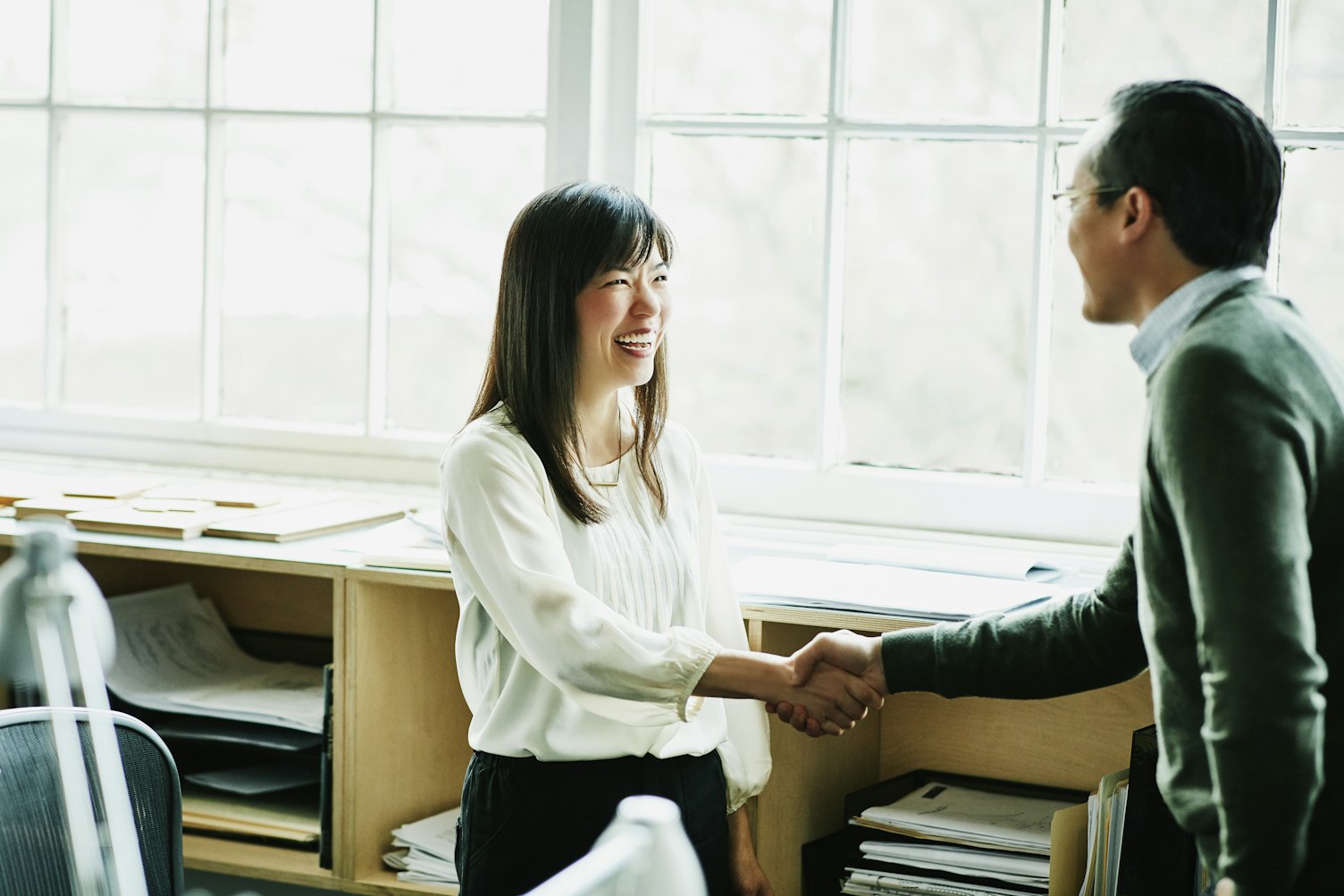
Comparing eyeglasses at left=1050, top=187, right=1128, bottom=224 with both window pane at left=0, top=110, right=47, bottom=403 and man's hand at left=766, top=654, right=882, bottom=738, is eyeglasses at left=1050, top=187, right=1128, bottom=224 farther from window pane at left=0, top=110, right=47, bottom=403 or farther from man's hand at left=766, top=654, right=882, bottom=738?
window pane at left=0, top=110, right=47, bottom=403

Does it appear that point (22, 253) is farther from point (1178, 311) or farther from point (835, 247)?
point (1178, 311)

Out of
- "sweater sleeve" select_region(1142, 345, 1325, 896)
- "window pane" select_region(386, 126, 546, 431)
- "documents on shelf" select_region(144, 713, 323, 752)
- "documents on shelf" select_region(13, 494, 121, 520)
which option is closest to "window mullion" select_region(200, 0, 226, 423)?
"window pane" select_region(386, 126, 546, 431)

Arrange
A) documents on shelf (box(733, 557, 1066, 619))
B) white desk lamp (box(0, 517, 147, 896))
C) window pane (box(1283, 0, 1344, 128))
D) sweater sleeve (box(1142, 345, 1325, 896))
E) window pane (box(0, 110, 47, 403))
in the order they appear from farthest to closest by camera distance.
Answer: window pane (box(0, 110, 47, 403)) → window pane (box(1283, 0, 1344, 128)) → documents on shelf (box(733, 557, 1066, 619)) → sweater sleeve (box(1142, 345, 1325, 896)) → white desk lamp (box(0, 517, 147, 896))

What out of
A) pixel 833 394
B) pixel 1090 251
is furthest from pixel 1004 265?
pixel 1090 251

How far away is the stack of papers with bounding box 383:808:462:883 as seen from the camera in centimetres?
208

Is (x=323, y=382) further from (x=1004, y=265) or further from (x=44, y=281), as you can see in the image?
(x=1004, y=265)

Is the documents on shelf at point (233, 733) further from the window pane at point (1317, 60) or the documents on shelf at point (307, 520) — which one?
the window pane at point (1317, 60)

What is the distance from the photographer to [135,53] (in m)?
2.84

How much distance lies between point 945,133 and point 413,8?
102cm

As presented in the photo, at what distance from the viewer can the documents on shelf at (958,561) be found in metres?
2.02

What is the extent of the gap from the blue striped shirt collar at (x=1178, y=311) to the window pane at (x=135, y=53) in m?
2.06

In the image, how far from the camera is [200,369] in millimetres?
2820

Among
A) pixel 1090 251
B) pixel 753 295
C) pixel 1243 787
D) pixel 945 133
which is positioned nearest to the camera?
pixel 1243 787

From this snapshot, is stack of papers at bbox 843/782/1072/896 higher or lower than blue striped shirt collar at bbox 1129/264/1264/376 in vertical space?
lower
